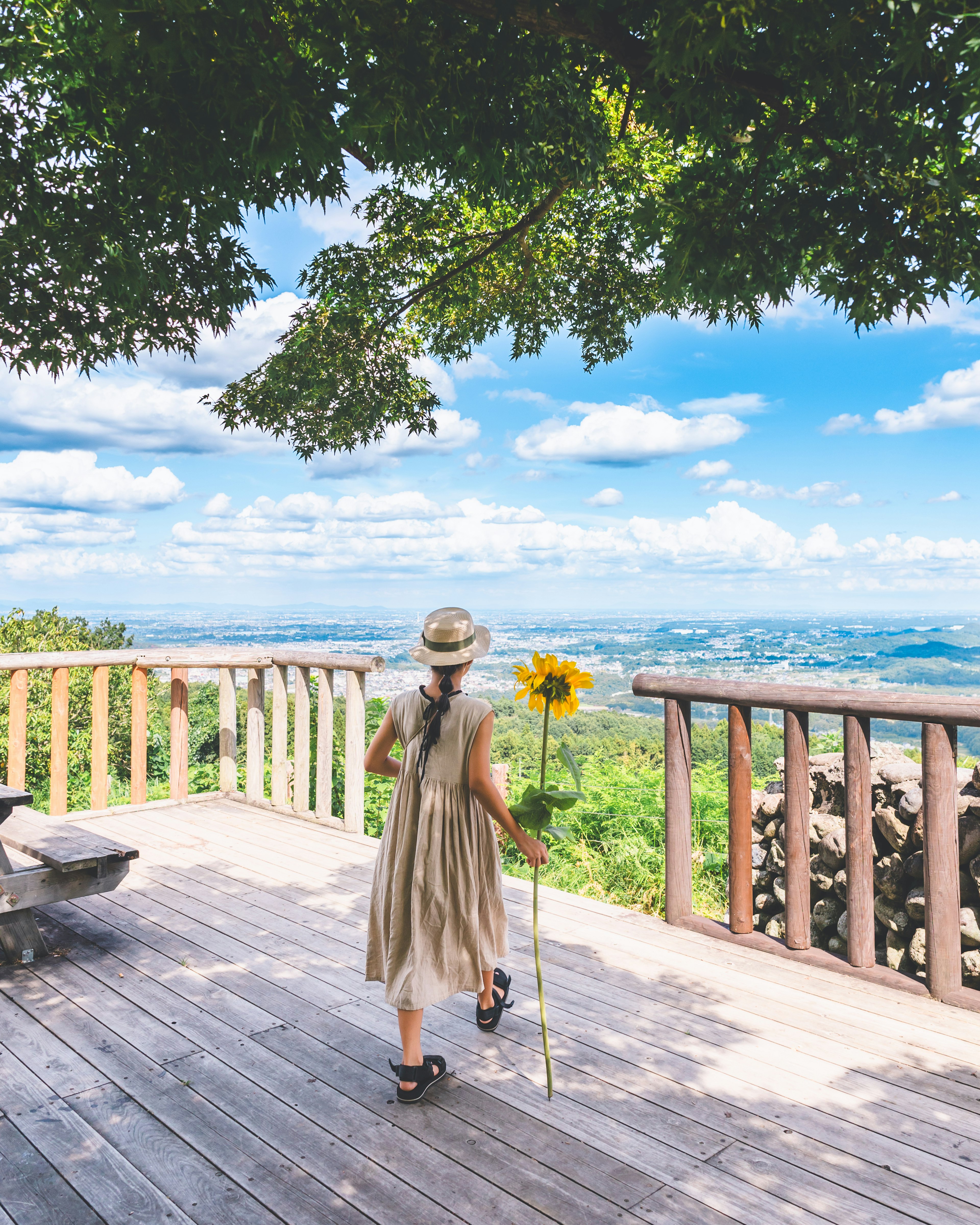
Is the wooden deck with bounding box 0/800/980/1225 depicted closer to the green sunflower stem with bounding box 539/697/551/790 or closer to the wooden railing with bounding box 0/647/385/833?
the green sunflower stem with bounding box 539/697/551/790

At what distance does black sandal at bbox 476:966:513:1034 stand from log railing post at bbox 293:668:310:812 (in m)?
2.73

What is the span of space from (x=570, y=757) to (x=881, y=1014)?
163 cm

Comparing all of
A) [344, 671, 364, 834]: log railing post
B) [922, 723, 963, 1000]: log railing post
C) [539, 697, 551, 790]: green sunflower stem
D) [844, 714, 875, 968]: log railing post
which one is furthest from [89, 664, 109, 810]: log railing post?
[922, 723, 963, 1000]: log railing post

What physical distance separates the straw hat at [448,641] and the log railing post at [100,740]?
133 inches

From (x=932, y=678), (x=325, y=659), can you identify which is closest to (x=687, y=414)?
(x=932, y=678)

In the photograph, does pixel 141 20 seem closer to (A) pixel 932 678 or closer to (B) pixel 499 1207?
(B) pixel 499 1207

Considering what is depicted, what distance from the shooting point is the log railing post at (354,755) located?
4.77 meters

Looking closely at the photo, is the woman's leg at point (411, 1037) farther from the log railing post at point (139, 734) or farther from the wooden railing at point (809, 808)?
the log railing post at point (139, 734)

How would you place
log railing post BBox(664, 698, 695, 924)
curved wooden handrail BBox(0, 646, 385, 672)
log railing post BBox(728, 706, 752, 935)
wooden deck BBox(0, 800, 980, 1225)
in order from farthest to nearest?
curved wooden handrail BBox(0, 646, 385, 672), log railing post BBox(664, 698, 695, 924), log railing post BBox(728, 706, 752, 935), wooden deck BBox(0, 800, 980, 1225)

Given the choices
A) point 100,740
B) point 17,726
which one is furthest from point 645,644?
point 17,726

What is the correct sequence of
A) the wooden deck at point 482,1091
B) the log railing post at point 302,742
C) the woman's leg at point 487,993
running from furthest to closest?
the log railing post at point 302,742 < the woman's leg at point 487,993 < the wooden deck at point 482,1091

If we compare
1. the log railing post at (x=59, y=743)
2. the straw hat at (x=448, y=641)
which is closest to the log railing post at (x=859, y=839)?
the straw hat at (x=448, y=641)

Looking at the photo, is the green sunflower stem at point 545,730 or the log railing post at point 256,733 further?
the log railing post at point 256,733

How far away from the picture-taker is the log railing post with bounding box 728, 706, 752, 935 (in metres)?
3.19
